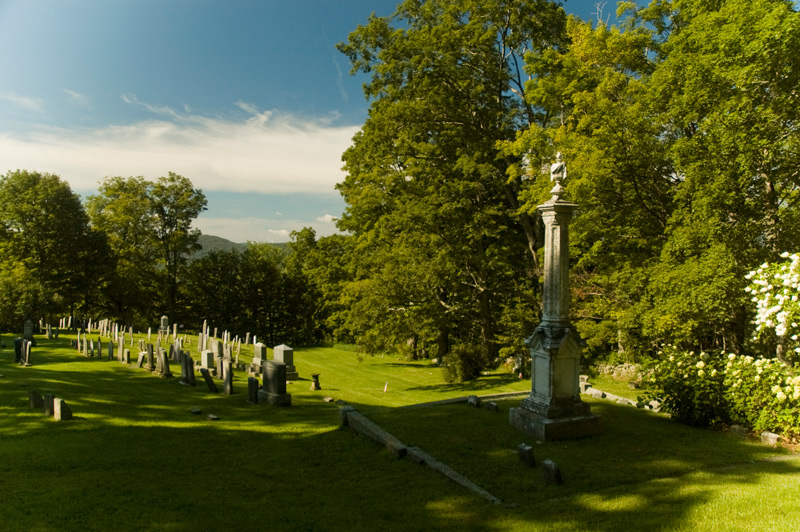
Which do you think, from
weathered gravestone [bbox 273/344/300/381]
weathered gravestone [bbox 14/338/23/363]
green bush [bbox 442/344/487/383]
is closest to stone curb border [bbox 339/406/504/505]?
weathered gravestone [bbox 273/344/300/381]

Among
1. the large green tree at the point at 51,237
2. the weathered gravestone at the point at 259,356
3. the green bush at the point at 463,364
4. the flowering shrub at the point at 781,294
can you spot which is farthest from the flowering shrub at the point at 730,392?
the large green tree at the point at 51,237

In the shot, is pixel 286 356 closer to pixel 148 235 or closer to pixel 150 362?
pixel 150 362

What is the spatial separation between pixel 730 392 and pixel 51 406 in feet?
45.6

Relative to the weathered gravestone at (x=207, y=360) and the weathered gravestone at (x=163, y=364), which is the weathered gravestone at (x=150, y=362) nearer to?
the weathered gravestone at (x=163, y=364)

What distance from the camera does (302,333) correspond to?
43469 mm

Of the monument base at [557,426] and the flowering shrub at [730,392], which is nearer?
the monument base at [557,426]

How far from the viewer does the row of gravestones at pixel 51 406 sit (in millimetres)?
9688

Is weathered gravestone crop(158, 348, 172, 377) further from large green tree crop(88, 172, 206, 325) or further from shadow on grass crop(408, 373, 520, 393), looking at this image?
large green tree crop(88, 172, 206, 325)

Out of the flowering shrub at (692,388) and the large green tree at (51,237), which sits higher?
the large green tree at (51,237)

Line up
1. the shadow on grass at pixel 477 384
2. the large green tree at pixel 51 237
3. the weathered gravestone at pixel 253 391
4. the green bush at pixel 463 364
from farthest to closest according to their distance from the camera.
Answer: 1. the large green tree at pixel 51 237
2. the green bush at pixel 463 364
3. the shadow on grass at pixel 477 384
4. the weathered gravestone at pixel 253 391

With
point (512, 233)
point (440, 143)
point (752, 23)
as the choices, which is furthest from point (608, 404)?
point (440, 143)

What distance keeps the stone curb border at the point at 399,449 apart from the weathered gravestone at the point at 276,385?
10.5 ft

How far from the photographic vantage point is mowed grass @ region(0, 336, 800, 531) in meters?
5.75

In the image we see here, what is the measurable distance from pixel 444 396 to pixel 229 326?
27.2 meters
